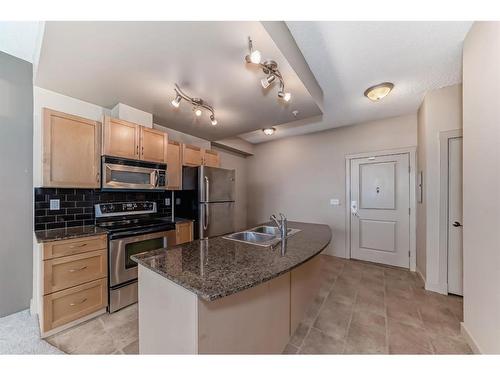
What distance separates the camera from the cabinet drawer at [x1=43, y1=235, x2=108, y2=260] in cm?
170

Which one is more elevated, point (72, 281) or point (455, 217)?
point (455, 217)

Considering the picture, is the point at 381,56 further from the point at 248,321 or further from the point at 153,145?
the point at 153,145

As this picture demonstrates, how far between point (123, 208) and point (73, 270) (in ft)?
3.20

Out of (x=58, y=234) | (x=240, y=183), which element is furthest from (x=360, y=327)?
(x=240, y=183)

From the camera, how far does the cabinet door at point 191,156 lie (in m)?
3.21

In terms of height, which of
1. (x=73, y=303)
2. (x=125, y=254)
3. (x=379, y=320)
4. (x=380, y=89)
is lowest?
(x=379, y=320)

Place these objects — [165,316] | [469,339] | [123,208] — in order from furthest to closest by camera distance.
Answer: [123,208]
[469,339]
[165,316]

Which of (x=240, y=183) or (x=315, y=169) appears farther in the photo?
(x=240, y=183)

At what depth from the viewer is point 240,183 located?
17.1 feet

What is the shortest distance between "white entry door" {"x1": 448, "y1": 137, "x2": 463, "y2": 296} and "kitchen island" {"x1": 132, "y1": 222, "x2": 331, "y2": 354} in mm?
2041

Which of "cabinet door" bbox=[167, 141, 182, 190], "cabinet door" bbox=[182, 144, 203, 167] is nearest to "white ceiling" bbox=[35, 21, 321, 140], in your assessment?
"cabinet door" bbox=[167, 141, 182, 190]

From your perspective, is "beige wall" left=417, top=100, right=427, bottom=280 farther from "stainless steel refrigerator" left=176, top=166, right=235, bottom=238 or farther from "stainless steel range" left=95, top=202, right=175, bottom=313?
"stainless steel range" left=95, top=202, right=175, bottom=313

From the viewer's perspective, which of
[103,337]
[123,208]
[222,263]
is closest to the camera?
[222,263]
